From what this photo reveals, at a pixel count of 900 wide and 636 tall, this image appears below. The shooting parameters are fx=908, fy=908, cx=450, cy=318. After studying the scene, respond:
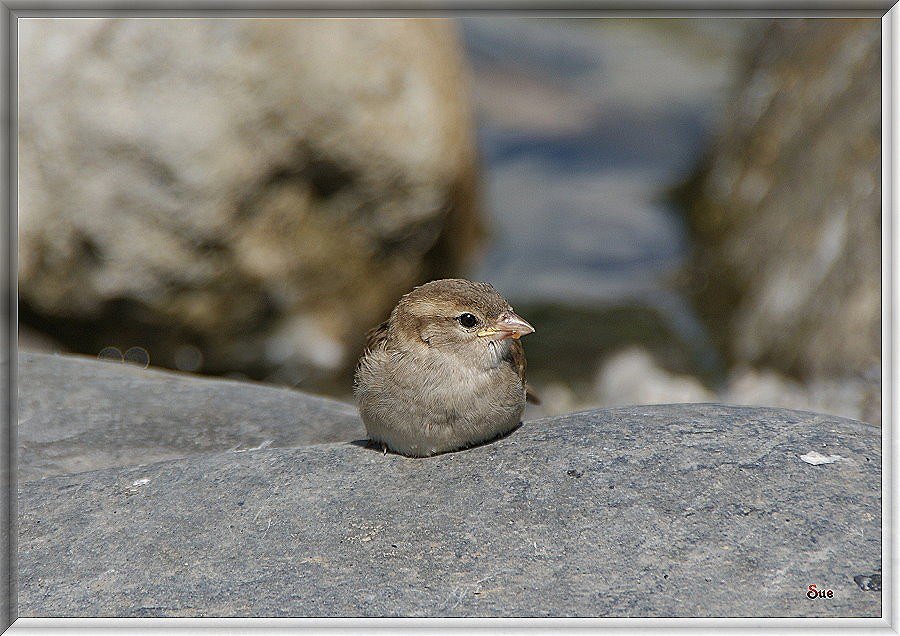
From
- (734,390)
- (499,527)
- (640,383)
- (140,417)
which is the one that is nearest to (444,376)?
(499,527)

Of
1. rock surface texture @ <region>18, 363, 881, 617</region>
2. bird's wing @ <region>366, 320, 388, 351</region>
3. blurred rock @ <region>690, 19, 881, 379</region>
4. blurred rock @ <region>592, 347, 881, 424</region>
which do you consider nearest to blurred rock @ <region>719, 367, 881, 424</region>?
blurred rock @ <region>592, 347, 881, 424</region>

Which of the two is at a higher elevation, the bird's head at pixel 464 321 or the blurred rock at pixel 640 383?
the bird's head at pixel 464 321

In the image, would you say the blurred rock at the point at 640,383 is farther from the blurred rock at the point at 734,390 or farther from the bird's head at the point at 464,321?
the bird's head at the point at 464,321

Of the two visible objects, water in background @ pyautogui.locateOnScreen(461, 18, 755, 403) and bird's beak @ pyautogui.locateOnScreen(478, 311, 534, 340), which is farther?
water in background @ pyautogui.locateOnScreen(461, 18, 755, 403)

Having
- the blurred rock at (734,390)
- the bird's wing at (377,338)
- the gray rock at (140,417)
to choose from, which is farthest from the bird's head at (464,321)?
the blurred rock at (734,390)

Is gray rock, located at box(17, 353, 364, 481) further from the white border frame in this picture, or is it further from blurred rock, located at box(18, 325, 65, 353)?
blurred rock, located at box(18, 325, 65, 353)

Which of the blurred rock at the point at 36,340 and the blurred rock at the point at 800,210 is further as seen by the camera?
the blurred rock at the point at 36,340
